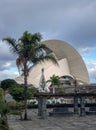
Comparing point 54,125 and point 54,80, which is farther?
point 54,80

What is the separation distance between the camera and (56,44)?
7975 cm

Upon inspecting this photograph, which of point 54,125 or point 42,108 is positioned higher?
point 42,108

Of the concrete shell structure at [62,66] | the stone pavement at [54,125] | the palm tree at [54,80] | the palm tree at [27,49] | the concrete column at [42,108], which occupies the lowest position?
the stone pavement at [54,125]

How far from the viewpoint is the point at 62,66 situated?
8106 centimetres

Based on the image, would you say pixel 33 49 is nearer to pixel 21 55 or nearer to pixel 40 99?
pixel 21 55

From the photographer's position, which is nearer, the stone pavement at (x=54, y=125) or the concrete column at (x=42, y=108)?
the stone pavement at (x=54, y=125)

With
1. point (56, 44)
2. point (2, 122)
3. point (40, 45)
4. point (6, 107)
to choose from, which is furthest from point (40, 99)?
point (56, 44)

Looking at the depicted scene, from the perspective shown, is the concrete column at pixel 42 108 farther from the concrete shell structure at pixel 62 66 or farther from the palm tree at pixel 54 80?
the concrete shell structure at pixel 62 66

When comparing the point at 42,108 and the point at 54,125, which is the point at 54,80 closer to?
the point at 42,108

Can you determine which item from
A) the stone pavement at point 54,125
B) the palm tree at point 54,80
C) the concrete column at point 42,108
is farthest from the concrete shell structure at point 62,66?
the stone pavement at point 54,125

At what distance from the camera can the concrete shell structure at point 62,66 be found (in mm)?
79125

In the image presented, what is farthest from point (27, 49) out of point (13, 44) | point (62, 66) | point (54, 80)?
point (62, 66)

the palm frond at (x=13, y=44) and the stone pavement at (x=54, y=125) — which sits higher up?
the palm frond at (x=13, y=44)

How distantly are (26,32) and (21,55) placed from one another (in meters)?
1.56
